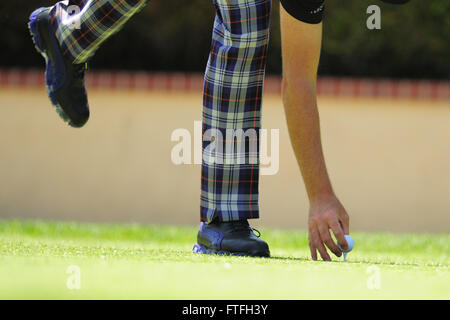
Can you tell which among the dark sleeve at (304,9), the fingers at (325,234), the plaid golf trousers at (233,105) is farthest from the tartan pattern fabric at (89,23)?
the fingers at (325,234)

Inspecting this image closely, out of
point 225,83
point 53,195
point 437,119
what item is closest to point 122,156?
point 53,195

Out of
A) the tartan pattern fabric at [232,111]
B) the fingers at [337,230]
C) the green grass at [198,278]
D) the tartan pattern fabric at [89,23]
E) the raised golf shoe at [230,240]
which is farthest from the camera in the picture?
the tartan pattern fabric at [89,23]

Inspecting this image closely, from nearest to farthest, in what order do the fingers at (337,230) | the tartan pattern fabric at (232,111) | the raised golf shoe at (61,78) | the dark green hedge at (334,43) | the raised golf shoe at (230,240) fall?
the fingers at (337,230) < the raised golf shoe at (230,240) < the tartan pattern fabric at (232,111) < the raised golf shoe at (61,78) < the dark green hedge at (334,43)

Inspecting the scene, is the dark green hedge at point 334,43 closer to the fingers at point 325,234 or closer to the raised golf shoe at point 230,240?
the raised golf shoe at point 230,240

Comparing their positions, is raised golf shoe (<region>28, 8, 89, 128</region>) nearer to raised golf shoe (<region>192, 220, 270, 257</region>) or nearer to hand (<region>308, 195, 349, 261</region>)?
raised golf shoe (<region>192, 220, 270, 257</region>)

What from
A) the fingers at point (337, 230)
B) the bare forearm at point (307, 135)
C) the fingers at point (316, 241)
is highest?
the bare forearm at point (307, 135)

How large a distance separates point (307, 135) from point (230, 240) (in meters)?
0.50

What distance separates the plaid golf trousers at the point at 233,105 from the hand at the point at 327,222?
441 mm

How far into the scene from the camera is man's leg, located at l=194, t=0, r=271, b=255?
3041 millimetres

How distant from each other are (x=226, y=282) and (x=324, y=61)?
7272 mm

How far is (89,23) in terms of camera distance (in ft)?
10.9

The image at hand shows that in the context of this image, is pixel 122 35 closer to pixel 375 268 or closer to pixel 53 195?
pixel 53 195

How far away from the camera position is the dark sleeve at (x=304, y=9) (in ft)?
8.65

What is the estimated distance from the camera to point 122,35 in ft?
29.8
